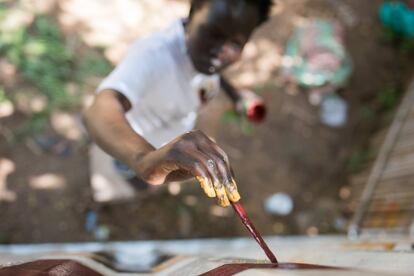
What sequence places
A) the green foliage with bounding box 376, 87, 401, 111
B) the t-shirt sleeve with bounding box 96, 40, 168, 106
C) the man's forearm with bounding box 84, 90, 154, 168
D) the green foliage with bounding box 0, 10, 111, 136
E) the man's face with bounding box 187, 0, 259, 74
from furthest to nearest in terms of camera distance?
the green foliage with bounding box 376, 87, 401, 111, the green foliage with bounding box 0, 10, 111, 136, the man's face with bounding box 187, 0, 259, 74, the t-shirt sleeve with bounding box 96, 40, 168, 106, the man's forearm with bounding box 84, 90, 154, 168

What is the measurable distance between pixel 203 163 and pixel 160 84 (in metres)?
0.87

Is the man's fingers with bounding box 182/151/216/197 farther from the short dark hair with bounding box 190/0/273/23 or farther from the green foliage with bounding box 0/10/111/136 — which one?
the green foliage with bounding box 0/10/111/136

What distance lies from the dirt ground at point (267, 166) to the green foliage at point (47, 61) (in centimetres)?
28

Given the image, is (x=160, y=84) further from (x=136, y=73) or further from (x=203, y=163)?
(x=203, y=163)

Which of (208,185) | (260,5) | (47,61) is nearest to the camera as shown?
(208,185)

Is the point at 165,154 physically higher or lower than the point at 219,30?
lower

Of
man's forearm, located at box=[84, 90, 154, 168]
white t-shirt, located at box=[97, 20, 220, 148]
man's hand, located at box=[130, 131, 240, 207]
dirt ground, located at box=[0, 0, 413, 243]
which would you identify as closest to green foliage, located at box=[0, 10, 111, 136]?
dirt ground, located at box=[0, 0, 413, 243]

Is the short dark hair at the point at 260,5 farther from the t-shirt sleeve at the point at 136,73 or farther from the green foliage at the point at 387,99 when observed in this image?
the green foliage at the point at 387,99

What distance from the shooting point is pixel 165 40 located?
162cm

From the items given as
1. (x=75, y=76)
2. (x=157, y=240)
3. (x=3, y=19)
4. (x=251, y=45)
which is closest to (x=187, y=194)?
(x=157, y=240)

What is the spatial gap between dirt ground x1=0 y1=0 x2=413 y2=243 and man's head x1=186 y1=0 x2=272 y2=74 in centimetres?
150

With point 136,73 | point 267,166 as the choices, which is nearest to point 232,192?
point 136,73

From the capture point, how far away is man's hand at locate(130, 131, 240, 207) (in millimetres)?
825

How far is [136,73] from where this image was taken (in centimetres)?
142
